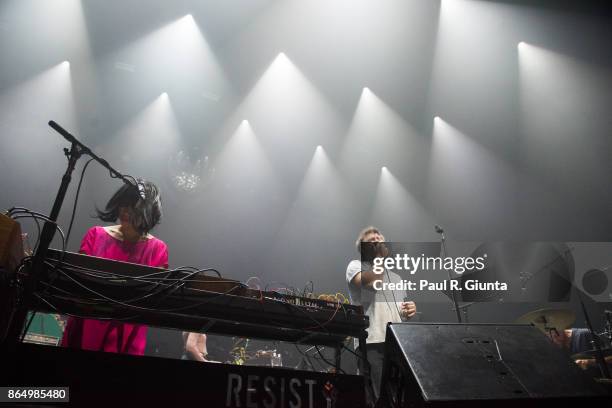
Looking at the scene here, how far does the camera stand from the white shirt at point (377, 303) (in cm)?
296

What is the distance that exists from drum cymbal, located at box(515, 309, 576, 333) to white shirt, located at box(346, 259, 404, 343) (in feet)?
6.21

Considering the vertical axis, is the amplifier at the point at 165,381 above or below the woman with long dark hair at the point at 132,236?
below

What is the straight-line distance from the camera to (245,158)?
7551mm

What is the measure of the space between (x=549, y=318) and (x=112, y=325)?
13.7 ft

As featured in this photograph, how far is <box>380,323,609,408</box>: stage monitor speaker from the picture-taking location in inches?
53.7

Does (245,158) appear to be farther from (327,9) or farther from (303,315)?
(303,315)

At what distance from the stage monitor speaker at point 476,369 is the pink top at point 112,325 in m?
1.21

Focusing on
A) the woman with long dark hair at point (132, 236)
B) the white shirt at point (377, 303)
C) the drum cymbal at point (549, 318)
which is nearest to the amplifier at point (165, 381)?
the woman with long dark hair at point (132, 236)

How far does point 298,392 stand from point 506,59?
7.03 m

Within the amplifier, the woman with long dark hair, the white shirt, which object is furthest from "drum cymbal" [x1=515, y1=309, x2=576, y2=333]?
the woman with long dark hair

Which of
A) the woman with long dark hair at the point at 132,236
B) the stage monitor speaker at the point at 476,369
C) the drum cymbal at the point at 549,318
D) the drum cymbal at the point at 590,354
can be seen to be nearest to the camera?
the stage monitor speaker at the point at 476,369

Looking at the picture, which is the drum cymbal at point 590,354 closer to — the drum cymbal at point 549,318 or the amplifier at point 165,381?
the drum cymbal at point 549,318

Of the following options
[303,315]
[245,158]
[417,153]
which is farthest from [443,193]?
[303,315]

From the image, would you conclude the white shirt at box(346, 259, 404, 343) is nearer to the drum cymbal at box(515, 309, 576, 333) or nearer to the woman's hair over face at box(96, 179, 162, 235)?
the woman's hair over face at box(96, 179, 162, 235)
